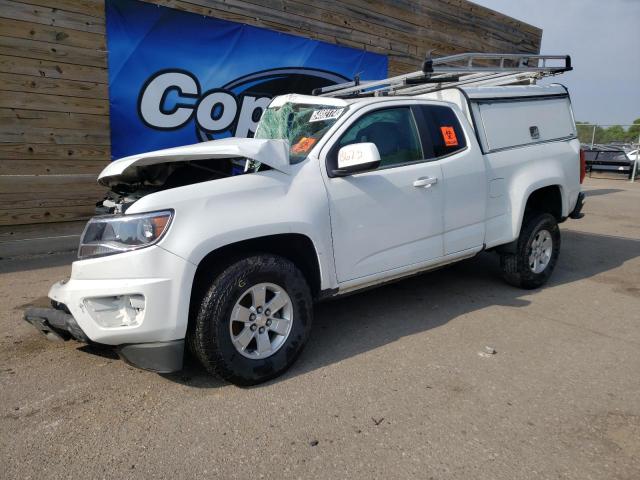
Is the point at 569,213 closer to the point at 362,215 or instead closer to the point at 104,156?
the point at 362,215

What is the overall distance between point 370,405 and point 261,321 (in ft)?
2.79

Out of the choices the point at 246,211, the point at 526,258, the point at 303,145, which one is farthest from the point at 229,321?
the point at 526,258

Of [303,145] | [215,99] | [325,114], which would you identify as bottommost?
[303,145]

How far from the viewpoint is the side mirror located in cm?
357

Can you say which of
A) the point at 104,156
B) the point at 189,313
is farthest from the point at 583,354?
the point at 104,156

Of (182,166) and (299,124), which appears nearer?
(182,166)

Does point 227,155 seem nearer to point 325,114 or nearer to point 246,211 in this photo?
point 246,211

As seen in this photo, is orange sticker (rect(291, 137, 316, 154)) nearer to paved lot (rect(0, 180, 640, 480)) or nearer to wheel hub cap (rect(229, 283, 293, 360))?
wheel hub cap (rect(229, 283, 293, 360))

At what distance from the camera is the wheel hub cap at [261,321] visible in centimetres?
331

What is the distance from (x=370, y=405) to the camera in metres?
3.14

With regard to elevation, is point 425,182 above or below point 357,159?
below

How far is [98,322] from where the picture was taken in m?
3.10

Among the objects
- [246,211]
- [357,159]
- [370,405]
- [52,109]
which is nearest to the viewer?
[370,405]

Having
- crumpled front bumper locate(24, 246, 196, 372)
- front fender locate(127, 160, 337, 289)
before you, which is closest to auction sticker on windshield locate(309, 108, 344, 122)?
front fender locate(127, 160, 337, 289)
